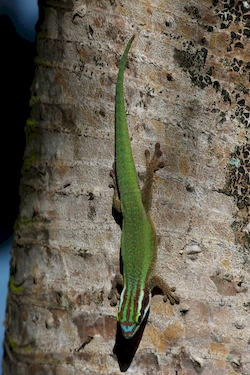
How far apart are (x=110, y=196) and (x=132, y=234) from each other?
0.36 m

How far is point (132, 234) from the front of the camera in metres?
1.99

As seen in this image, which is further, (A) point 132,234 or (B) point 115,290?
(A) point 132,234

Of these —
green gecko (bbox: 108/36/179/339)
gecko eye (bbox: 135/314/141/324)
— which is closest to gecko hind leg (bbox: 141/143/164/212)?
green gecko (bbox: 108/36/179/339)

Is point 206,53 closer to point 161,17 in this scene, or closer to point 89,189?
point 161,17

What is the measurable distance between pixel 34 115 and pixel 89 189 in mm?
322

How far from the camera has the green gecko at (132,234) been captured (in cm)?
166

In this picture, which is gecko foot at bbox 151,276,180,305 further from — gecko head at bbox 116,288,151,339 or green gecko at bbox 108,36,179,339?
gecko head at bbox 116,288,151,339

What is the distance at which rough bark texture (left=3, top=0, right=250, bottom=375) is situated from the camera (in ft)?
5.20

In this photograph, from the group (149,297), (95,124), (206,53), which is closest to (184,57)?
(206,53)

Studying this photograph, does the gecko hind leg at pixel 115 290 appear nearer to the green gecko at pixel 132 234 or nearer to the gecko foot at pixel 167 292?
the green gecko at pixel 132 234

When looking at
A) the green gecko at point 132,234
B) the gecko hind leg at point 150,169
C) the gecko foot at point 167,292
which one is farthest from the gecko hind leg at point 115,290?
Result: the gecko hind leg at point 150,169

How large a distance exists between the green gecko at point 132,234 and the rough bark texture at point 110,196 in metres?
0.04

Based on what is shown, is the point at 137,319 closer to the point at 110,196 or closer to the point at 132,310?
the point at 132,310

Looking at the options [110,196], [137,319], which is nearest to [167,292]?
[137,319]
